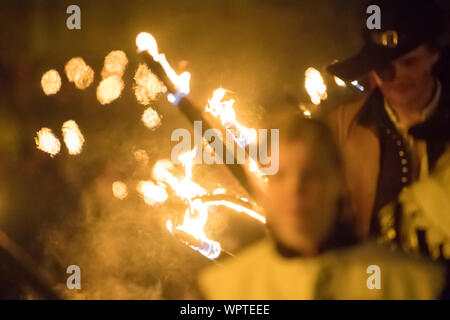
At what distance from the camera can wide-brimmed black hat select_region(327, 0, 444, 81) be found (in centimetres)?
344

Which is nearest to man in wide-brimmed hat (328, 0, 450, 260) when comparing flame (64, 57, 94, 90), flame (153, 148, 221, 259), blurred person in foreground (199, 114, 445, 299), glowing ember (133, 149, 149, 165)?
blurred person in foreground (199, 114, 445, 299)

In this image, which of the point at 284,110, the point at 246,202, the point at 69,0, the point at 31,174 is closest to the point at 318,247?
the point at 246,202

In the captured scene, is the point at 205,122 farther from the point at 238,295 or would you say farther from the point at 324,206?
the point at 238,295

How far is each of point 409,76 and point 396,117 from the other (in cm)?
29

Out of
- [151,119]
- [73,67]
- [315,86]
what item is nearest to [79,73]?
[73,67]

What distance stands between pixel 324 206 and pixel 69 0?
2.41 meters

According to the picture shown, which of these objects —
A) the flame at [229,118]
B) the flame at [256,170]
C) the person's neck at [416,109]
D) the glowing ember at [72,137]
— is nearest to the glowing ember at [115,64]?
the glowing ember at [72,137]

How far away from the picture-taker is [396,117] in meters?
3.53

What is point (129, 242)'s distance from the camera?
A: 3660 mm

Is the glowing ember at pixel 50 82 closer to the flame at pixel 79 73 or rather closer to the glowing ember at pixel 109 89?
the flame at pixel 79 73

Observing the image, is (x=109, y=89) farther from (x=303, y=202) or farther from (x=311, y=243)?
(x=311, y=243)

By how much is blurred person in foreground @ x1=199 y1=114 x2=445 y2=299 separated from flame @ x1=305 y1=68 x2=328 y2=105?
18 centimetres

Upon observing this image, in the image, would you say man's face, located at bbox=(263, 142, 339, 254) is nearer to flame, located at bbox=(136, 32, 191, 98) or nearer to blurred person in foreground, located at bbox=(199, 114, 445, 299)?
blurred person in foreground, located at bbox=(199, 114, 445, 299)

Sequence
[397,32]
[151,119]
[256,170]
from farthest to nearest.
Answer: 1. [151,119]
2. [256,170]
3. [397,32]
